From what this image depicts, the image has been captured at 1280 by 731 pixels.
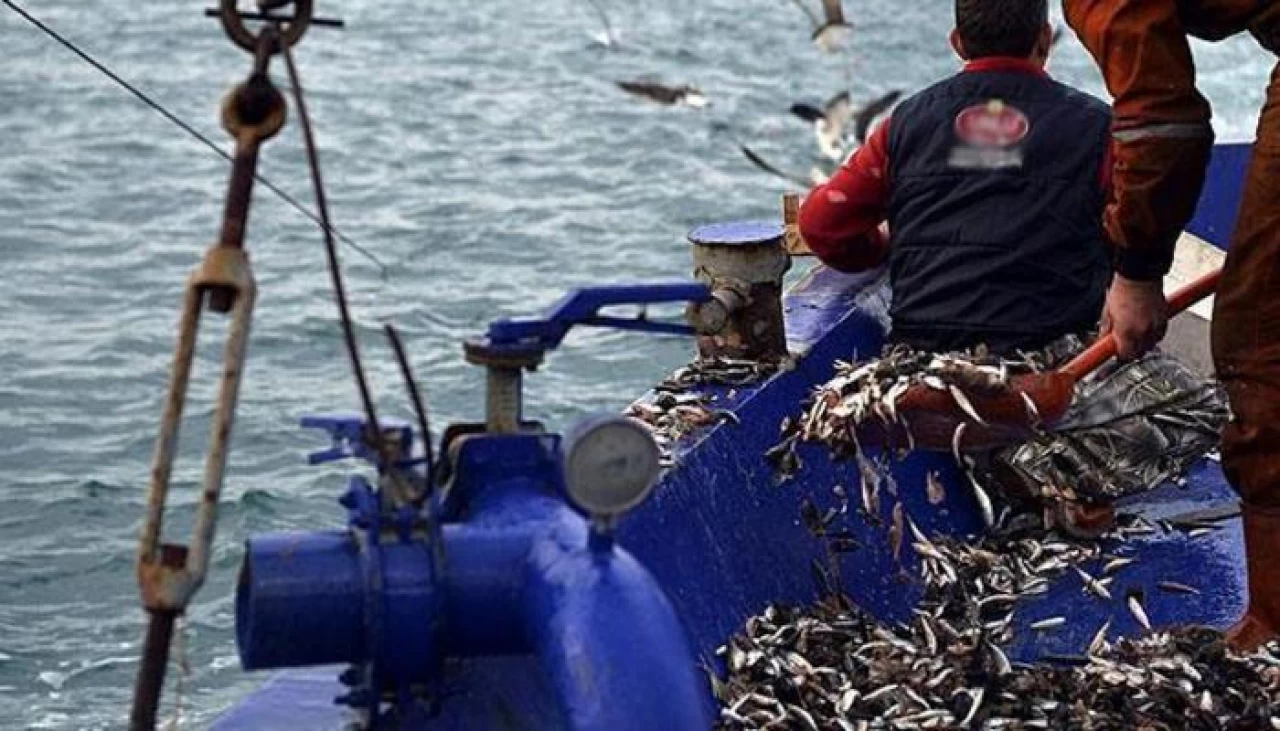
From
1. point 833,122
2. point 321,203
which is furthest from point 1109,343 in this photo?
point 833,122

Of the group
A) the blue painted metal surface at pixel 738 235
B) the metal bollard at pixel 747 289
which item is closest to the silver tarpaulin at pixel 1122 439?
the metal bollard at pixel 747 289

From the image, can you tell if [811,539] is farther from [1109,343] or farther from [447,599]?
[447,599]

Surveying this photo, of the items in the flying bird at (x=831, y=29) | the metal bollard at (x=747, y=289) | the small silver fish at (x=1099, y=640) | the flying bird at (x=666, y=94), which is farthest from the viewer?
the flying bird at (x=831, y=29)

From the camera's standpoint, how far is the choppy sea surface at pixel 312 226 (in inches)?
417

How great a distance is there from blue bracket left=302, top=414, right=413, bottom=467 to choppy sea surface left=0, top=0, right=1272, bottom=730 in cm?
345

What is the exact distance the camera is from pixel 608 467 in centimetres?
336

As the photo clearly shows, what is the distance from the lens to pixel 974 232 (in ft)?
20.7

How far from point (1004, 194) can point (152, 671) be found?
11.6 feet

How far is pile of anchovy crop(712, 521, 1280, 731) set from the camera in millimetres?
5012

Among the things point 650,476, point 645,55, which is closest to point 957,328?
point 650,476

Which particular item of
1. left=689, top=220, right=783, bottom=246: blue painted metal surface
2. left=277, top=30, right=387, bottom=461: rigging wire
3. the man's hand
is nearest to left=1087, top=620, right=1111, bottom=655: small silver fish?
the man's hand

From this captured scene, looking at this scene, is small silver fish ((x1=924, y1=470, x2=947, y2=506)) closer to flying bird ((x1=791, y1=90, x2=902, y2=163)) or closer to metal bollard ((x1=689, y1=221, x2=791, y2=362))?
metal bollard ((x1=689, y1=221, x2=791, y2=362))

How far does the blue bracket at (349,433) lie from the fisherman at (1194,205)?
6.82 feet

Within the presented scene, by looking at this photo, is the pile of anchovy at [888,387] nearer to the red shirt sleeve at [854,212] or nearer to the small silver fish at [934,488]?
the small silver fish at [934,488]
